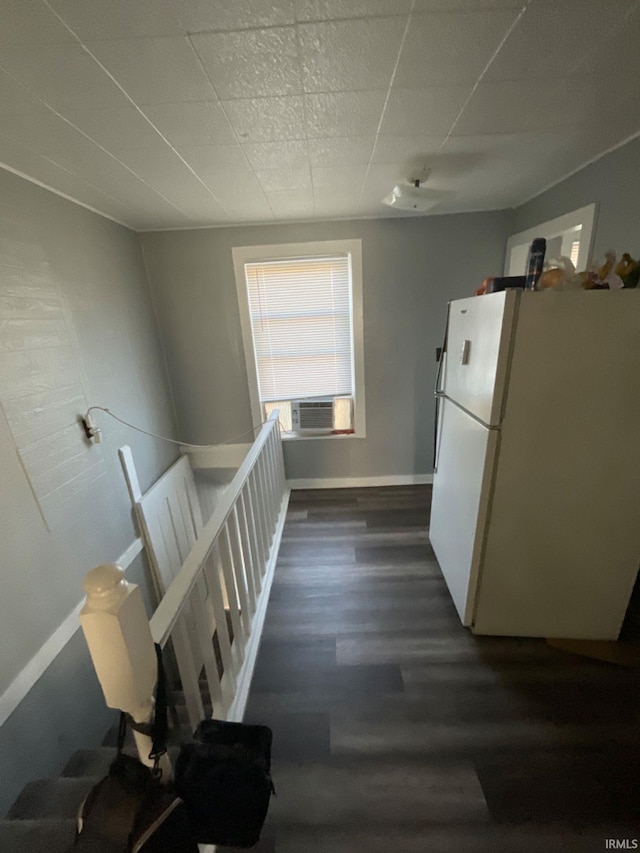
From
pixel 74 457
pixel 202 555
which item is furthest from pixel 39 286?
pixel 202 555

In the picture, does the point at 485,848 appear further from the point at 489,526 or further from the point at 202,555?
the point at 202,555

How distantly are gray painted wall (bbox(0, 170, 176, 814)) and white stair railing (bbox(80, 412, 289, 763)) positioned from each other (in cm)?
58

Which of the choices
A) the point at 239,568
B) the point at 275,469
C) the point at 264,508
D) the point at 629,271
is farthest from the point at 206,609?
the point at 629,271

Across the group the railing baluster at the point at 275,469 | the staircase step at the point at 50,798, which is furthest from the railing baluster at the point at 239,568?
the railing baluster at the point at 275,469

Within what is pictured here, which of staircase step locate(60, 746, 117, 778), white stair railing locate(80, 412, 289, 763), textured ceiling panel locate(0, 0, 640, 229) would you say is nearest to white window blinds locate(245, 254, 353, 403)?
white stair railing locate(80, 412, 289, 763)

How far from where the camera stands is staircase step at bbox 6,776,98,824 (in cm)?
105

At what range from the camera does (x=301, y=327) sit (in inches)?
113

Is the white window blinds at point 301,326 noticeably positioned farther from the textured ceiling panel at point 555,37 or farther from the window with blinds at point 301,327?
the textured ceiling panel at point 555,37

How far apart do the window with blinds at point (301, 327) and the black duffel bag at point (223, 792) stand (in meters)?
2.48

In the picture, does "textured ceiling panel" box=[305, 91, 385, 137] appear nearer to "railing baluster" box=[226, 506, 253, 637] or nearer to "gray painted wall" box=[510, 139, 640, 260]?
"gray painted wall" box=[510, 139, 640, 260]

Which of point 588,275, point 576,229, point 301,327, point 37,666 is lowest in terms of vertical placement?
point 37,666

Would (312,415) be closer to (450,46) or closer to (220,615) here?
(220,615)

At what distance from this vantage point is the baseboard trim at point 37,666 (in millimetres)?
1312

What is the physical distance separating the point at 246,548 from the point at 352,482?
1.63 meters
